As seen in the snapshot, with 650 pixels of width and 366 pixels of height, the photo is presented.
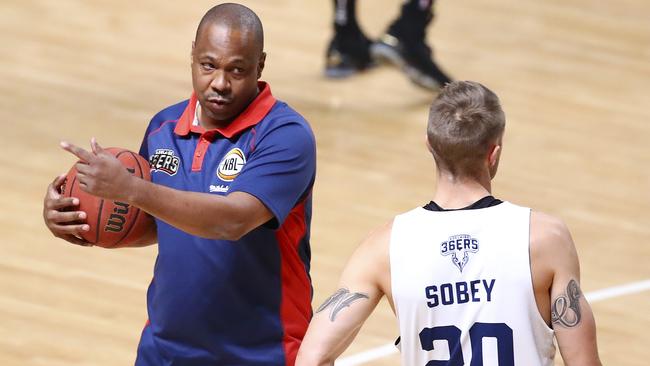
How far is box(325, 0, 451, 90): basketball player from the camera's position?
9.02m

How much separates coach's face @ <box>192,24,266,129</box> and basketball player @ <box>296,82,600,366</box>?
630 mm

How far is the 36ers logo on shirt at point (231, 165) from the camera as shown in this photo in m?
3.59

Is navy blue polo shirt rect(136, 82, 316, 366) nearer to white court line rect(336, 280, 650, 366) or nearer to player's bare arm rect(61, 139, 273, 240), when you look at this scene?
player's bare arm rect(61, 139, 273, 240)

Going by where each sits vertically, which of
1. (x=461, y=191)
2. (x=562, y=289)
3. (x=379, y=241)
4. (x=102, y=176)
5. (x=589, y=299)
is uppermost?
(x=102, y=176)

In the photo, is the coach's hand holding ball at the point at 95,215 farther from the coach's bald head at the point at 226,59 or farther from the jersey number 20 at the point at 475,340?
the jersey number 20 at the point at 475,340

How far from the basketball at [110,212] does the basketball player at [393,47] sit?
537cm

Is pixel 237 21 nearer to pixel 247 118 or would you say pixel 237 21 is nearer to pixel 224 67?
pixel 224 67

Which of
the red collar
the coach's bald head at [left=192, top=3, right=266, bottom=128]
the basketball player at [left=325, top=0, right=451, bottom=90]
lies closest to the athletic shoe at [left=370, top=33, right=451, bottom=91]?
the basketball player at [left=325, top=0, right=451, bottom=90]

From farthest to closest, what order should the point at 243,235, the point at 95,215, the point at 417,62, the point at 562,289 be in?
the point at 417,62
the point at 95,215
the point at 243,235
the point at 562,289

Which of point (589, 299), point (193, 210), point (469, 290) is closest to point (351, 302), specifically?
point (469, 290)

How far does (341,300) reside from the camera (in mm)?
3240

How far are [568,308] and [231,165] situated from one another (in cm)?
104

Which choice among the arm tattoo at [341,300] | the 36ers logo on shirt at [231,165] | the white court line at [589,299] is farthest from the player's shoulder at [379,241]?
the white court line at [589,299]

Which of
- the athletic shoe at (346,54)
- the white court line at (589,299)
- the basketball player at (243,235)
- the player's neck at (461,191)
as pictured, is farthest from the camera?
the athletic shoe at (346,54)
